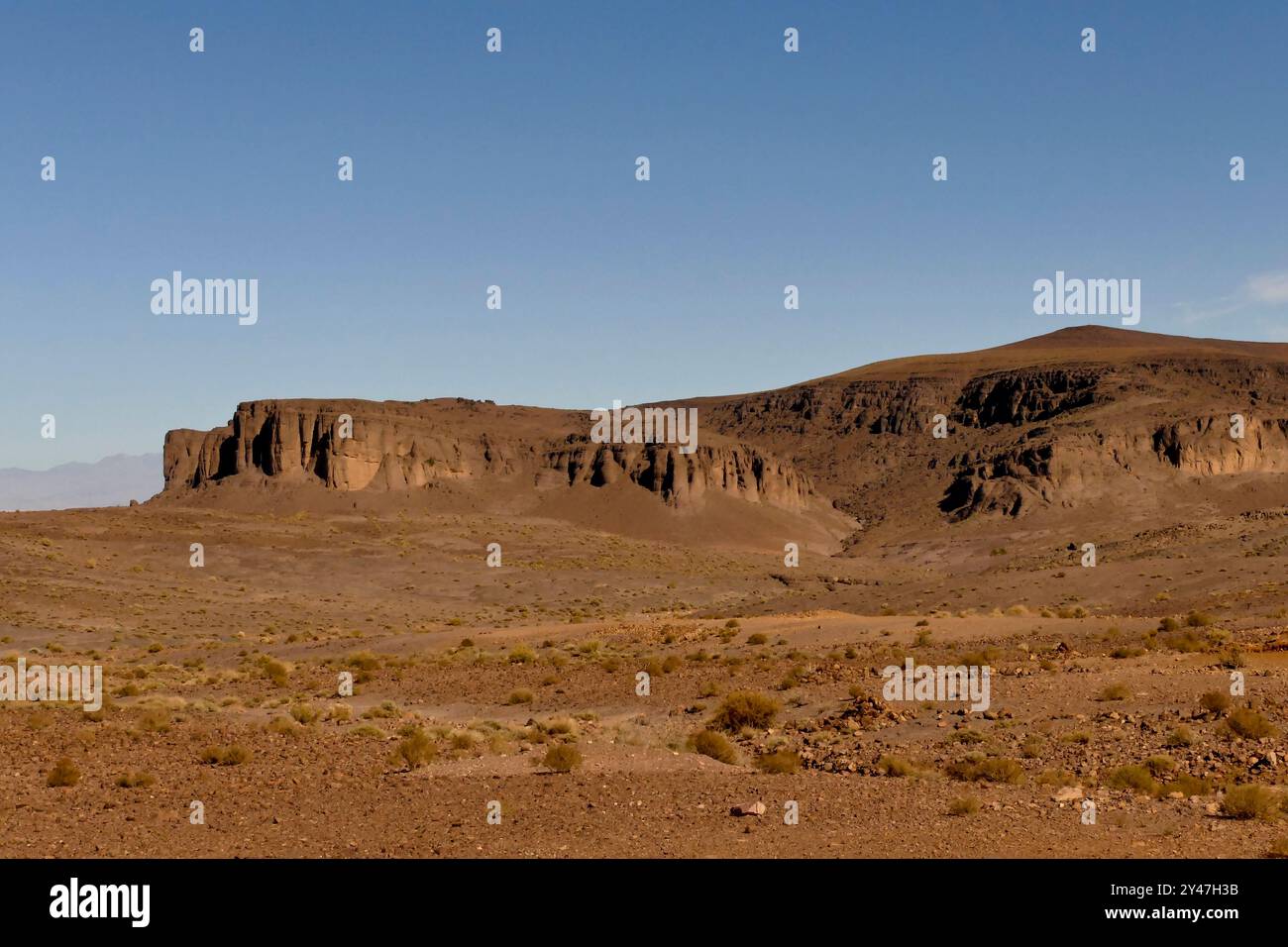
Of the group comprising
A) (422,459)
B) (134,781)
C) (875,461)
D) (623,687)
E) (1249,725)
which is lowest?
(623,687)

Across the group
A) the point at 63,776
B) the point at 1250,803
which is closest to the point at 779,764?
the point at 1250,803

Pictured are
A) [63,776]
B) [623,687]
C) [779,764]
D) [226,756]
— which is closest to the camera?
[63,776]

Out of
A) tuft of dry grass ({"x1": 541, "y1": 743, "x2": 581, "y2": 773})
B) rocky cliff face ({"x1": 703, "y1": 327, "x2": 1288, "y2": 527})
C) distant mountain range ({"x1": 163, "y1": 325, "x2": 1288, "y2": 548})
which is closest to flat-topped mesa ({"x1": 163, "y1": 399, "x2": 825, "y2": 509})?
distant mountain range ({"x1": 163, "y1": 325, "x2": 1288, "y2": 548})

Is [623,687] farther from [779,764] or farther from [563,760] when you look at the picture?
[779,764]

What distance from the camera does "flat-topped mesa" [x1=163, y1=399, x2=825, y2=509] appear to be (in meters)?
122

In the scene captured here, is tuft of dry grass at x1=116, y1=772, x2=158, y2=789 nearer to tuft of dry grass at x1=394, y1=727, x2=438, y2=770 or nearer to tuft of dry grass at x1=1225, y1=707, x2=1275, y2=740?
tuft of dry grass at x1=394, y1=727, x2=438, y2=770

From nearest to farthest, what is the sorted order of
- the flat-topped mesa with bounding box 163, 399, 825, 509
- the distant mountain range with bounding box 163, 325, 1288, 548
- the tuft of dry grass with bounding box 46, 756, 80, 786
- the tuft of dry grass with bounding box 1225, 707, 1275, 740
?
the tuft of dry grass with bounding box 46, 756, 80, 786 → the tuft of dry grass with bounding box 1225, 707, 1275, 740 → the distant mountain range with bounding box 163, 325, 1288, 548 → the flat-topped mesa with bounding box 163, 399, 825, 509

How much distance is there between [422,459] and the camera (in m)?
126

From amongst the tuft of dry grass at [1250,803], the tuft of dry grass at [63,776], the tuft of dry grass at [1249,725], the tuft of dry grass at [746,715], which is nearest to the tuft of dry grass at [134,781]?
the tuft of dry grass at [63,776]

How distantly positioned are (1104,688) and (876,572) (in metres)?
A: 76.0
